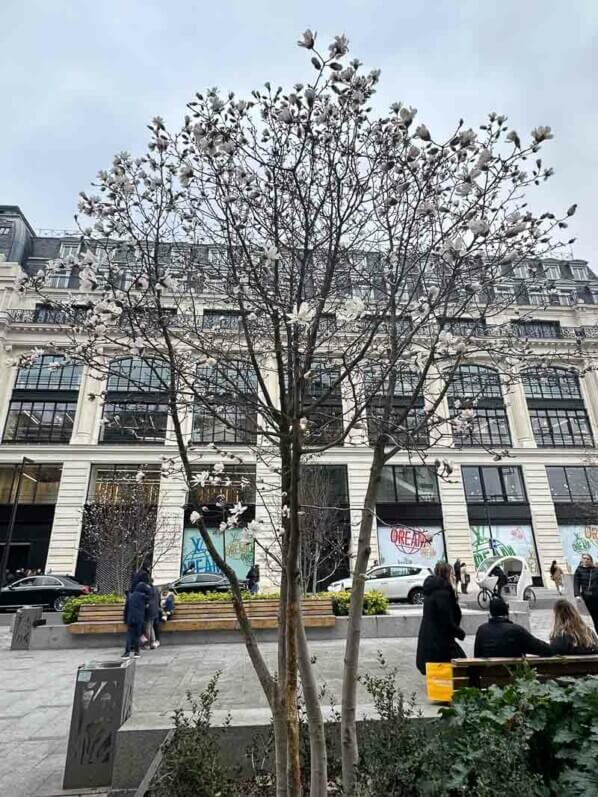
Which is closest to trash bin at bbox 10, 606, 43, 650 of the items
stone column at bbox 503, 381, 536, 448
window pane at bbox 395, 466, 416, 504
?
window pane at bbox 395, 466, 416, 504

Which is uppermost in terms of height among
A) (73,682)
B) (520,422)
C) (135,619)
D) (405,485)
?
(520,422)

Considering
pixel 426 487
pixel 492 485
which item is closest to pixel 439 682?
pixel 426 487

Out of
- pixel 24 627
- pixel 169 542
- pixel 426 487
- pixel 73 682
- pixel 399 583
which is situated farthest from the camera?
pixel 426 487

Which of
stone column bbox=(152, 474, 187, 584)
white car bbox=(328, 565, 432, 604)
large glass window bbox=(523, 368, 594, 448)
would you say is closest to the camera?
white car bbox=(328, 565, 432, 604)

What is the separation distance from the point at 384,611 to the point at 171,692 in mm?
6814

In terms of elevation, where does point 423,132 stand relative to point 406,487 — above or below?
below

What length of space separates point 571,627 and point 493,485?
1041 inches

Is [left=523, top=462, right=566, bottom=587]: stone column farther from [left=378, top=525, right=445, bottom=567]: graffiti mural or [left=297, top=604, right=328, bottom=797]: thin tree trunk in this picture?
[left=297, top=604, right=328, bottom=797]: thin tree trunk

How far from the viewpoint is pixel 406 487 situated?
28625mm

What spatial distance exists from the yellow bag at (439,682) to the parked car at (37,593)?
17908mm

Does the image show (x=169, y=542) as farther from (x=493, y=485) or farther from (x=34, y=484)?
(x=493, y=485)

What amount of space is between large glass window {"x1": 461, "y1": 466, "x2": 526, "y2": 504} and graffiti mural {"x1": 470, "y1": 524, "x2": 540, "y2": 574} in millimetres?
1661

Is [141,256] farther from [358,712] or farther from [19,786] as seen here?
[19,786]

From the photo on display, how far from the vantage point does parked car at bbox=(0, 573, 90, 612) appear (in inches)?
732
